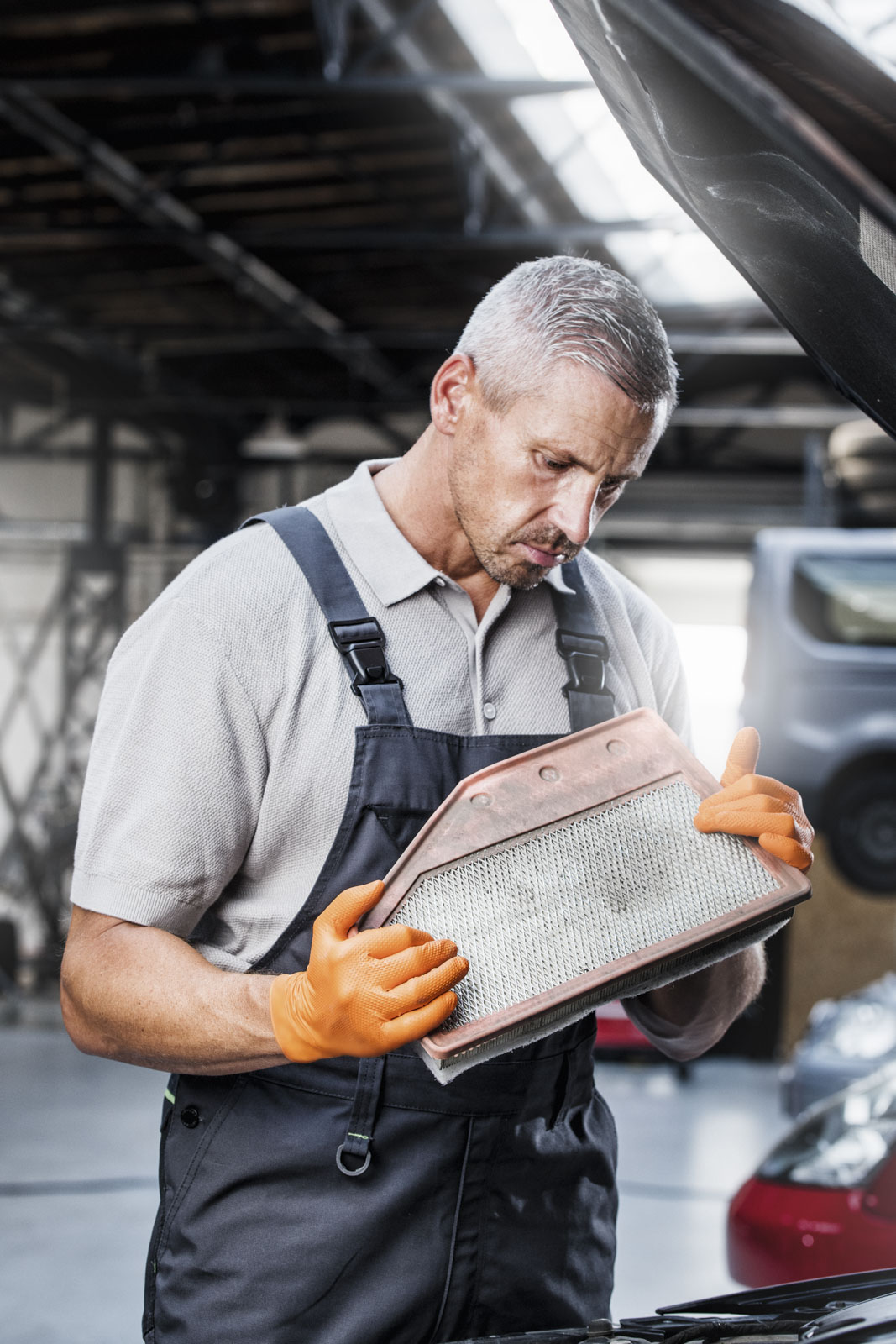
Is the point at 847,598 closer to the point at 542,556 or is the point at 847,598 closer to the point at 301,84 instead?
the point at 301,84

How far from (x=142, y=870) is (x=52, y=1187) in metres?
3.82

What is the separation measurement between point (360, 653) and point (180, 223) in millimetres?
7216

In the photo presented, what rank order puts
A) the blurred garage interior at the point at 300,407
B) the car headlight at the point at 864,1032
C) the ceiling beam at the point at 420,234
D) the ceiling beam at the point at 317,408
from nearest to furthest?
the car headlight at the point at 864,1032, the blurred garage interior at the point at 300,407, the ceiling beam at the point at 420,234, the ceiling beam at the point at 317,408

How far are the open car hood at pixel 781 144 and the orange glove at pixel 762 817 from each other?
31 centimetres

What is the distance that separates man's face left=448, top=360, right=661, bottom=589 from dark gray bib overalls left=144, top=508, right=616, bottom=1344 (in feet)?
0.47

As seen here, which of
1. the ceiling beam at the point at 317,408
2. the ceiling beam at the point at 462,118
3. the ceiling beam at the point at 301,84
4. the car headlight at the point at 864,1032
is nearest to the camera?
the car headlight at the point at 864,1032

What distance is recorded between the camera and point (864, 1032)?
148 inches

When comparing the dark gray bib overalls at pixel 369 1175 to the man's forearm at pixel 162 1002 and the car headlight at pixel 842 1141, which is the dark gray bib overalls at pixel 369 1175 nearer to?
the man's forearm at pixel 162 1002

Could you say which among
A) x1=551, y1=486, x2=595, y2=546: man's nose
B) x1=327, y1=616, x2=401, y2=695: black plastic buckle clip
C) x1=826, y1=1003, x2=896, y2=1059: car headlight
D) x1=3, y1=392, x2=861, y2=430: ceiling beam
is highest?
x1=3, y1=392, x2=861, y2=430: ceiling beam

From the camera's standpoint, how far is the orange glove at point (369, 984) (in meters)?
0.87

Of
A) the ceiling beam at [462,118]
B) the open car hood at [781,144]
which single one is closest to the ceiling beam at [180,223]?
the ceiling beam at [462,118]

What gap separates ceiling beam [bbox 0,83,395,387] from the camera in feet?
20.4

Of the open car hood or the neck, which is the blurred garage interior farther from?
the open car hood

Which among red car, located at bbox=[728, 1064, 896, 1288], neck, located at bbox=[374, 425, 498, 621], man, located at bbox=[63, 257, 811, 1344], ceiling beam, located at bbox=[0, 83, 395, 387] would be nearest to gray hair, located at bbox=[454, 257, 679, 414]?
man, located at bbox=[63, 257, 811, 1344]
